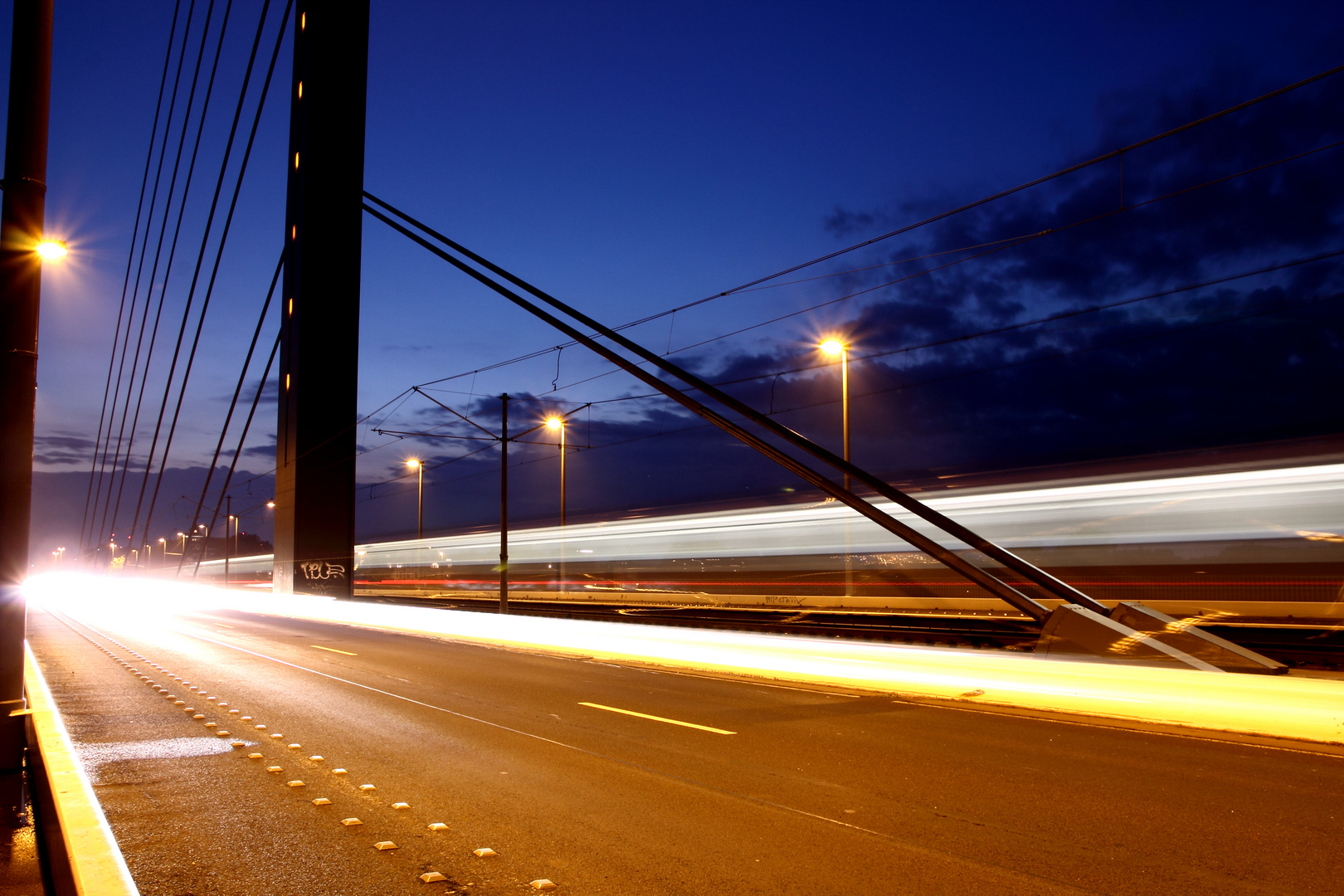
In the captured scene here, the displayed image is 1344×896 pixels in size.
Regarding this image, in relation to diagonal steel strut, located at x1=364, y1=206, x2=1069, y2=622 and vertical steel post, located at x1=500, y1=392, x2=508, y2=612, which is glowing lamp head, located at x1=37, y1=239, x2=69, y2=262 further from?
vertical steel post, located at x1=500, y1=392, x2=508, y2=612

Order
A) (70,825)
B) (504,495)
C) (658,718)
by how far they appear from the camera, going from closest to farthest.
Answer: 1. (70,825)
2. (658,718)
3. (504,495)

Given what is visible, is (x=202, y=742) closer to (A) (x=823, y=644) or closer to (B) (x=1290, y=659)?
(A) (x=823, y=644)

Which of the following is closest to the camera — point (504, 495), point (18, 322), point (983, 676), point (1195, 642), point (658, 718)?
point (18, 322)

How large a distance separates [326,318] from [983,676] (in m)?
29.0

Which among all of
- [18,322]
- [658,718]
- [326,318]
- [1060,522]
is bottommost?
[658,718]

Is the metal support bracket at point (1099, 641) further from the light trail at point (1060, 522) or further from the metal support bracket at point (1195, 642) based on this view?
the light trail at point (1060, 522)

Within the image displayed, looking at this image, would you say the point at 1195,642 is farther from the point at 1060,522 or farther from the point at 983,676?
the point at 1060,522

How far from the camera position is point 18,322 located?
21.4 feet

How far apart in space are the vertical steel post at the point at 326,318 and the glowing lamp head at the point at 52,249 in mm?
26902

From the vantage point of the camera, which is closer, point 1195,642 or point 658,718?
point 658,718

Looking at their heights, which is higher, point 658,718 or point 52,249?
point 52,249

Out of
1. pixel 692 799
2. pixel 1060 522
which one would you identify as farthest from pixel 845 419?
pixel 692 799

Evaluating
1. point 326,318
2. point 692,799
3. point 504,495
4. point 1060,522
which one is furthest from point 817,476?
point 326,318

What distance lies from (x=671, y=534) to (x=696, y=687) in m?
21.4
